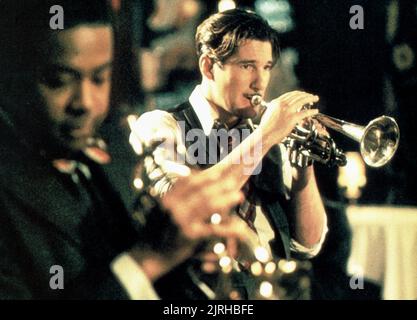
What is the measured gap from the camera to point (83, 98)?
3193 mm

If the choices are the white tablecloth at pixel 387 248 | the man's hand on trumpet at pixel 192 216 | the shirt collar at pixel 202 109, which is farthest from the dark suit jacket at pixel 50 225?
the white tablecloth at pixel 387 248

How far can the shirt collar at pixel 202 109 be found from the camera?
324 cm

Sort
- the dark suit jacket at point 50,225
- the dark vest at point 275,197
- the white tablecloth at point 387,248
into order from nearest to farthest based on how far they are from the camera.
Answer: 1. the dark suit jacket at point 50,225
2. the dark vest at point 275,197
3. the white tablecloth at point 387,248

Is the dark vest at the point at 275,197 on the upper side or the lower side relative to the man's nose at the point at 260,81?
lower

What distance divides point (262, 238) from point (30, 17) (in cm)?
141

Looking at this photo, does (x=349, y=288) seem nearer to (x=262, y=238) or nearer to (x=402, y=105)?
(x=262, y=238)

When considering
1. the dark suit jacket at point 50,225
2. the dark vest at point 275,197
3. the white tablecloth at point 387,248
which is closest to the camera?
the dark suit jacket at point 50,225

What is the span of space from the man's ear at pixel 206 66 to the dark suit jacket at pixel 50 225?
1.66 feet

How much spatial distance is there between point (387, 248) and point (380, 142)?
0.50 metres

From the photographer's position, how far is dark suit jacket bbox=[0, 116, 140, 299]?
125 inches

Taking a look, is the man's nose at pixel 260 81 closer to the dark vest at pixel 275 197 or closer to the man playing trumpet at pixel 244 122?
the man playing trumpet at pixel 244 122

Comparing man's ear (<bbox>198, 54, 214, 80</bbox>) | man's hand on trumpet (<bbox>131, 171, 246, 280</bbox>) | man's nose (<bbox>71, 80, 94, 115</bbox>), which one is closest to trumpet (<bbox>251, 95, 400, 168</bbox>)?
man's ear (<bbox>198, 54, 214, 80</bbox>)

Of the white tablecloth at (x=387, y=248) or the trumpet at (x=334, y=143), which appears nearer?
the trumpet at (x=334, y=143)

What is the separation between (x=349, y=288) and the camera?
3408 millimetres
